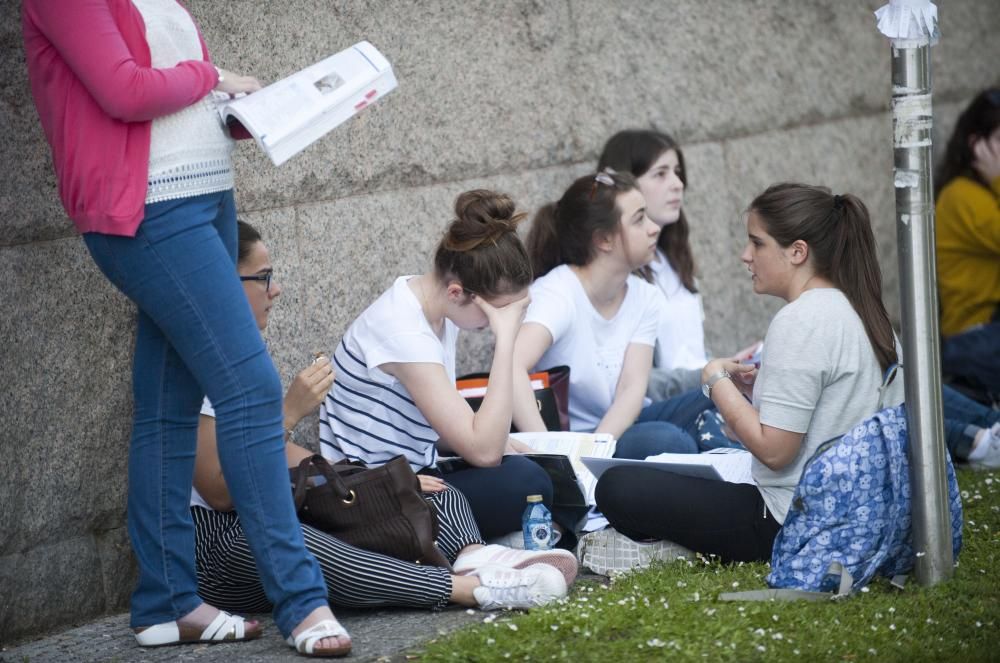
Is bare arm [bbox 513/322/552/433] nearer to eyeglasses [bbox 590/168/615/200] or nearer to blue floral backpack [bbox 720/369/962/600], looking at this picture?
eyeglasses [bbox 590/168/615/200]

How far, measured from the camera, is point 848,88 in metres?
7.59

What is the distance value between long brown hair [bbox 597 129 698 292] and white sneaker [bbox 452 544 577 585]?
2.18 meters

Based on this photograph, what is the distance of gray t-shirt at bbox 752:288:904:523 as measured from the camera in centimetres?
362

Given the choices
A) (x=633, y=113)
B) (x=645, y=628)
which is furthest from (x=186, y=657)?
(x=633, y=113)

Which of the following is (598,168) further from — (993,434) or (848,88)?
(848,88)

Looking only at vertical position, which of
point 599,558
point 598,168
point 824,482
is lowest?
point 599,558

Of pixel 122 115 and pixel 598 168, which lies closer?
pixel 122 115

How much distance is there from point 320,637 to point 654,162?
3014mm

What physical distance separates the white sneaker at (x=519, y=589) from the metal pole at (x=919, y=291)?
0.99 metres

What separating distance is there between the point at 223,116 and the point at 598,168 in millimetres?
2747

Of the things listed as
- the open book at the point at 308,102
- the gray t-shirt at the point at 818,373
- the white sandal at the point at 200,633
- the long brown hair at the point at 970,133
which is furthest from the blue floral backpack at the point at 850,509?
the long brown hair at the point at 970,133

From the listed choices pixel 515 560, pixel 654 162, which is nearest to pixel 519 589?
pixel 515 560

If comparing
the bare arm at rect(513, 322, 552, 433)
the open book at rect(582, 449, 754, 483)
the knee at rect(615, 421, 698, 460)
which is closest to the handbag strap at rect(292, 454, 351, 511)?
the open book at rect(582, 449, 754, 483)

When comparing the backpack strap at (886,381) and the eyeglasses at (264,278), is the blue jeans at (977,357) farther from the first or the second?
the eyeglasses at (264,278)
